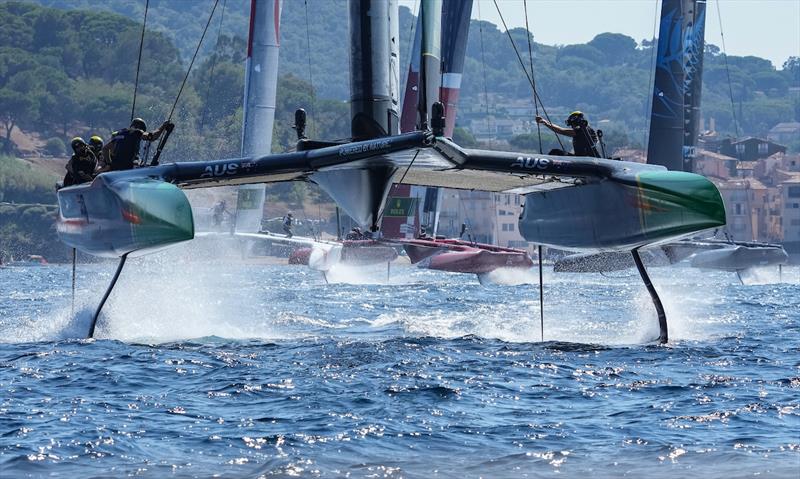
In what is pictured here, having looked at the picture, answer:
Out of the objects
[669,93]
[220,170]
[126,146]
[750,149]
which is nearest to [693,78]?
[669,93]

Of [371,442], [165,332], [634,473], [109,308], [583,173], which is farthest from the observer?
[109,308]

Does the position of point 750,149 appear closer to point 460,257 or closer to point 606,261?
point 606,261

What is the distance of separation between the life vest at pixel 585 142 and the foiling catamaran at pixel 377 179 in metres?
0.32

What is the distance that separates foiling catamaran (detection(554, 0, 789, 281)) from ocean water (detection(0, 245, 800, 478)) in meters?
13.7

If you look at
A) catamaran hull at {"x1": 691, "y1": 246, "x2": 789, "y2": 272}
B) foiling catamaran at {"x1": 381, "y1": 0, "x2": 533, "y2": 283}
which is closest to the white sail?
foiling catamaran at {"x1": 381, "y1": 0, "x2": 533, "y2": 283}

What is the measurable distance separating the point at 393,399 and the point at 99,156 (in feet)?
19.8

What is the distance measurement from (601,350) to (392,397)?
10.8 ft

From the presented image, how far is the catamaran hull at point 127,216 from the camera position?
37.1 ft

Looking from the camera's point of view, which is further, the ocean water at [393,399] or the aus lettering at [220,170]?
the aus lettering at [220,170]

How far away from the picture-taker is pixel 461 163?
431 inches

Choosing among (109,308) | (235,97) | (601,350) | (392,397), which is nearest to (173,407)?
(392,397)

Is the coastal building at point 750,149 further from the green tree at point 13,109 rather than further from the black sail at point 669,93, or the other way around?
the black sail at point 669,93

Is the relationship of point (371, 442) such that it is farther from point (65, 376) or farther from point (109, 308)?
point (109, 308)

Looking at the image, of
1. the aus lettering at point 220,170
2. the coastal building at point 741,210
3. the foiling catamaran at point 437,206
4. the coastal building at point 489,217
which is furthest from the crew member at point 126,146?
the coastal building at point 489,217
